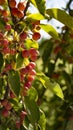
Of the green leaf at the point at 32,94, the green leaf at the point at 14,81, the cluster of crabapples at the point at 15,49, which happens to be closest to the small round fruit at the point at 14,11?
the cluster of crabapples at the point at 15,49

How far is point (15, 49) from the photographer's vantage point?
1866mm

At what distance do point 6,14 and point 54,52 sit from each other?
146cm

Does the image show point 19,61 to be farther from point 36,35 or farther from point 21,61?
point 36,35

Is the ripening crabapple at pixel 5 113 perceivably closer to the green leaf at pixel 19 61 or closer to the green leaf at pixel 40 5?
the green leaf at pixel 19 61

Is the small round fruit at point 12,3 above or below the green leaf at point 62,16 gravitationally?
above

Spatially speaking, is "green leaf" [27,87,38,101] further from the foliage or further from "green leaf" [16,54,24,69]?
"green leaf" [16,54,24,69]

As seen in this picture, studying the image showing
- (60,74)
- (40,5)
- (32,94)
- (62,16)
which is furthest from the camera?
(60,74)

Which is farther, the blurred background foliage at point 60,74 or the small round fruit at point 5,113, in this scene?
the blurred background foliage at point 60,74

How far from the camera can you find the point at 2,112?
74.8 inches

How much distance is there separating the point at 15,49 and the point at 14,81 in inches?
7.2

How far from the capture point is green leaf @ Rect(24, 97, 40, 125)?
1.82 meters

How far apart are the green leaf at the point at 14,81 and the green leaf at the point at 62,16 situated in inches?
12.1

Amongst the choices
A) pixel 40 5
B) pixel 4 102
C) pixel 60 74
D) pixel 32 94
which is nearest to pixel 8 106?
→ pixel 4 102

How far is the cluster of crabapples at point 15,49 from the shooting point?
1.83 m
